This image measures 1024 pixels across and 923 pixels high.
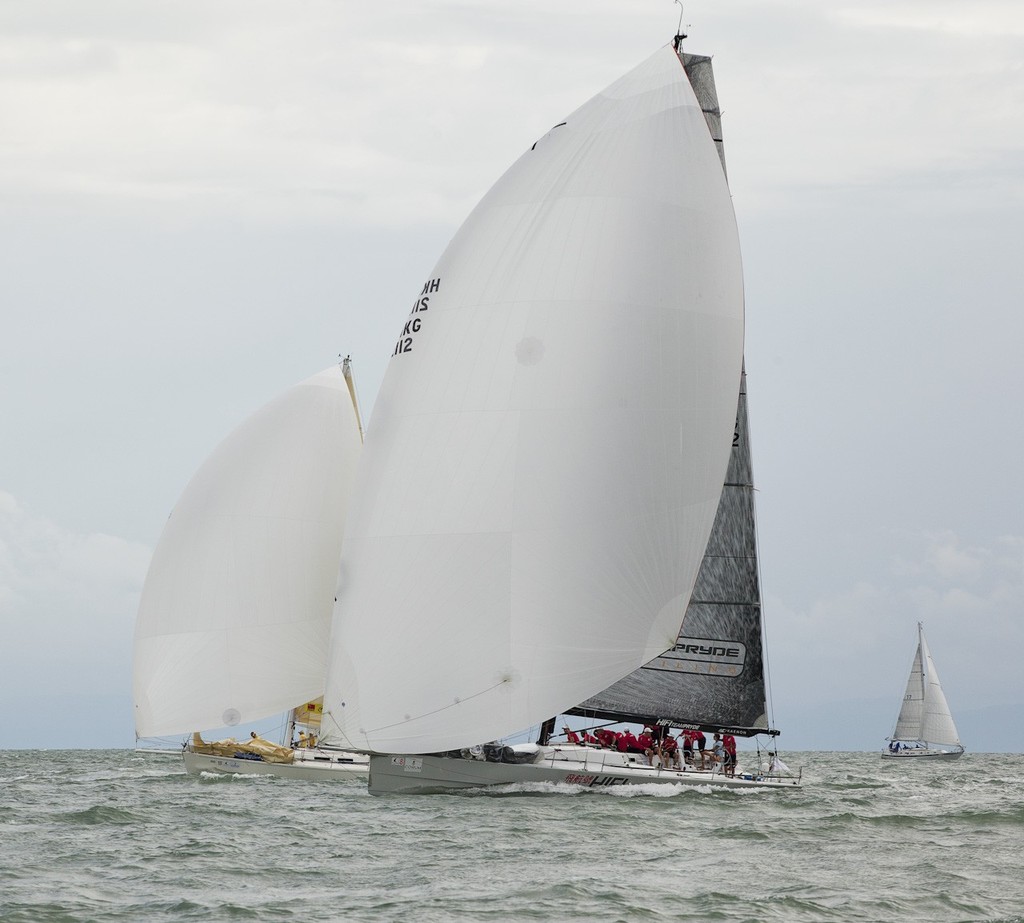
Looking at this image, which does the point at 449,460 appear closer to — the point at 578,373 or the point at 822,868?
the point at 578,373

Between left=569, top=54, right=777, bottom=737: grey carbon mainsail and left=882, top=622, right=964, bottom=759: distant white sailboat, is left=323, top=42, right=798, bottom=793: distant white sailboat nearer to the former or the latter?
left=569, top=54, right=777, bottom=737: grey carbon mainsail

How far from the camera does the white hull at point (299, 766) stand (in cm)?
3562

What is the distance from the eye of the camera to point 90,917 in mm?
15930

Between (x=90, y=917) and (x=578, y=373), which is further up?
(x=578, y=373)

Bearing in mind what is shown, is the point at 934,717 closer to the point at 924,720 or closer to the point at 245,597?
the point at 924,720

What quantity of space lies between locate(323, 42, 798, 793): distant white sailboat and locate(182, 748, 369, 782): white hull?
7825 mm

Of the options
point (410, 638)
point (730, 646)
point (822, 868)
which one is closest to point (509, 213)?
point (410, 638)

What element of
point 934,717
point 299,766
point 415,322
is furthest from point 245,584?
point 934,717

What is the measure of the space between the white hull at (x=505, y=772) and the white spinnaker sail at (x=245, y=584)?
34.8 feet

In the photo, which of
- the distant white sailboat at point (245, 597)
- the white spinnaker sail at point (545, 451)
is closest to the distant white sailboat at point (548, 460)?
the white spinnaker sail at point (545, 451)

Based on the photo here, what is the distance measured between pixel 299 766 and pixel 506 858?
1662 cm

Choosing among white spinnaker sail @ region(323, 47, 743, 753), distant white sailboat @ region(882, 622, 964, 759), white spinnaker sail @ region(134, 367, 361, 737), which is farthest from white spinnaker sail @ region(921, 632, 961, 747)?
white spinnaker sail @ region(323, 47, 743, 753)

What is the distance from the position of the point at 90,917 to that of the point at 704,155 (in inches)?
727

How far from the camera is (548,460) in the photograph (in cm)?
2662
